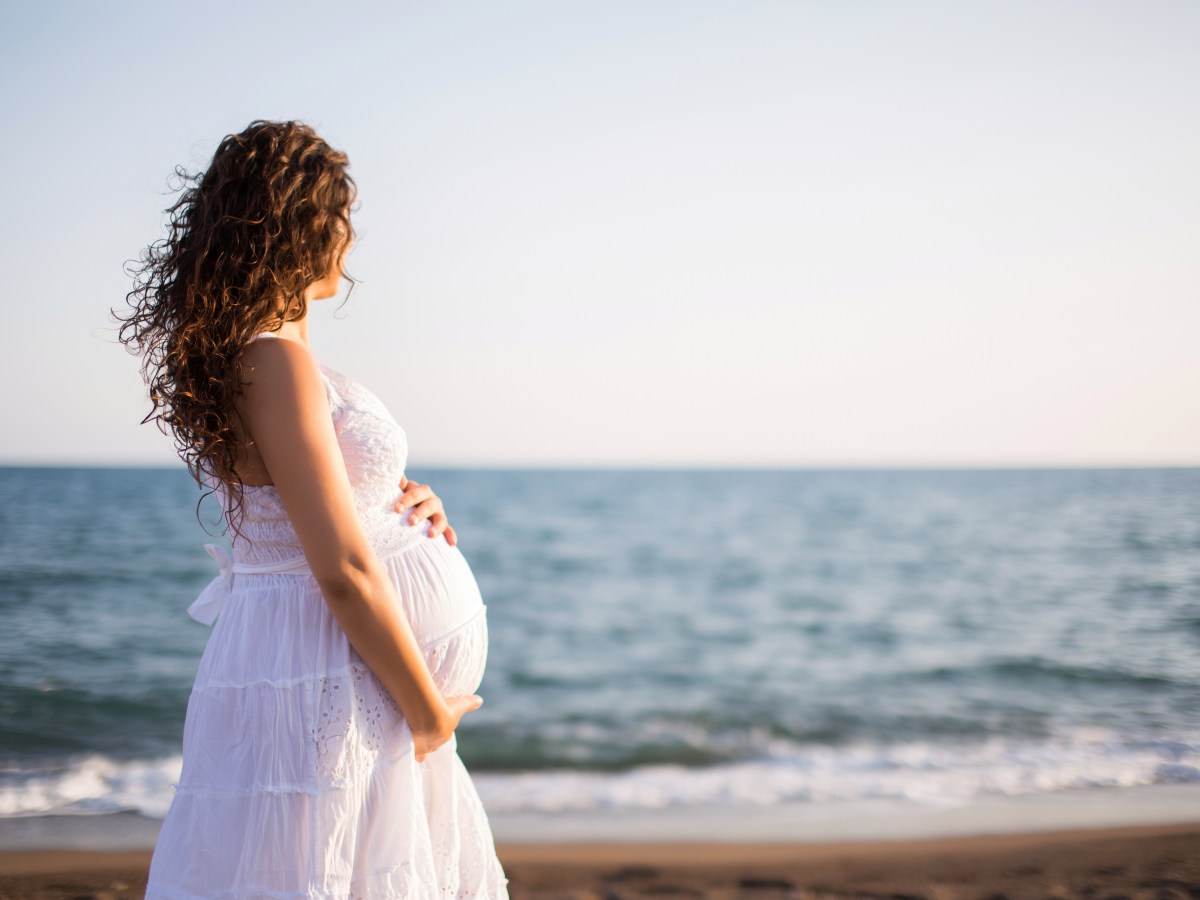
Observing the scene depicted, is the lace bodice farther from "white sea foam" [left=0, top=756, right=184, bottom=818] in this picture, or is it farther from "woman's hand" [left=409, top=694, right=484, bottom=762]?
"white sea foam" [left=0, top=756, right=184, bottom=818]

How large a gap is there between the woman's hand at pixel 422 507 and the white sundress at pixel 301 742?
2.6 inches

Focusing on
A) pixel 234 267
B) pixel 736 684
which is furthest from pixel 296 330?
pixel 736 684

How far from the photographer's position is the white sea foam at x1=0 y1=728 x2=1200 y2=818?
486 centimetres

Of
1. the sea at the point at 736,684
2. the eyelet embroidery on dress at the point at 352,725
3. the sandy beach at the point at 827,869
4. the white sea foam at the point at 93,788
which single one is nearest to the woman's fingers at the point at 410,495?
the eyelet embroidery on dress at the point at 352,725

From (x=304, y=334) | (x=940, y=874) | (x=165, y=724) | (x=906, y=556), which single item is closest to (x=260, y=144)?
(x=304, y=334)

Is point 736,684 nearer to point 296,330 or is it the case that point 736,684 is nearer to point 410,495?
point 410,495

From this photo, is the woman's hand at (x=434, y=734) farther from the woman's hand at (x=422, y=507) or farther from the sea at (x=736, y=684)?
the sea at (x=736, y=684)

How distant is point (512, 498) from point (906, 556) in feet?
60.7

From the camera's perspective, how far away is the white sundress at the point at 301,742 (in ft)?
4.89

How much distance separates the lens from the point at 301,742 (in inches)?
59.6

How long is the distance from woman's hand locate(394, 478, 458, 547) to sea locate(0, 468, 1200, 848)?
1.97 m

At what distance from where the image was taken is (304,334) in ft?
5.65

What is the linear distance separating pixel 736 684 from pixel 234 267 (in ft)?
23.7

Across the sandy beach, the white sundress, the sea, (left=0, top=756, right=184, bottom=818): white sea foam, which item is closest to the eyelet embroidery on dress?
the white sundress
